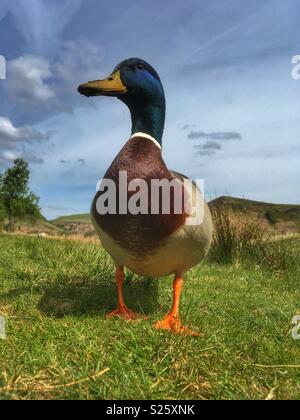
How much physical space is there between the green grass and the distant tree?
35.4m

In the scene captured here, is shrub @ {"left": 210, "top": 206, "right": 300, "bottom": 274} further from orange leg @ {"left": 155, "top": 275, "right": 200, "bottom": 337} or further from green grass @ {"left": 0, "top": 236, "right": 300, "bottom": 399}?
orange leg @ {"left": 155, "top": 275, "right": 200, "bottom": 337}

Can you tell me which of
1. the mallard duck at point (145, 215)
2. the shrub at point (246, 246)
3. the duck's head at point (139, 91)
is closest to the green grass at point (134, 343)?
the mallard duck at point (145, 215)

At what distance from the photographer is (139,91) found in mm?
3816

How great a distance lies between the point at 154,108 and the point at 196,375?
7.30 ft

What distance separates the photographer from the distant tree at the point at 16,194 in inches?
1565

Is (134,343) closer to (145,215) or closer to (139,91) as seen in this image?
(145,215)

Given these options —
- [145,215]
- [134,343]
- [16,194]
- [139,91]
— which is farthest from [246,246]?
[16,194]

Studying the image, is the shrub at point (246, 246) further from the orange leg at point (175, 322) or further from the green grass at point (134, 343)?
the orange leg at point (175, 322)

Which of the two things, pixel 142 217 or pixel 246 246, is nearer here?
pixel 142 217

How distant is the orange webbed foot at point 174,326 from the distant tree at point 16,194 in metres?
37.4

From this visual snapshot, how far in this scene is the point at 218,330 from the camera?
3496 mm

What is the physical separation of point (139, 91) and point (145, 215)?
110cm
